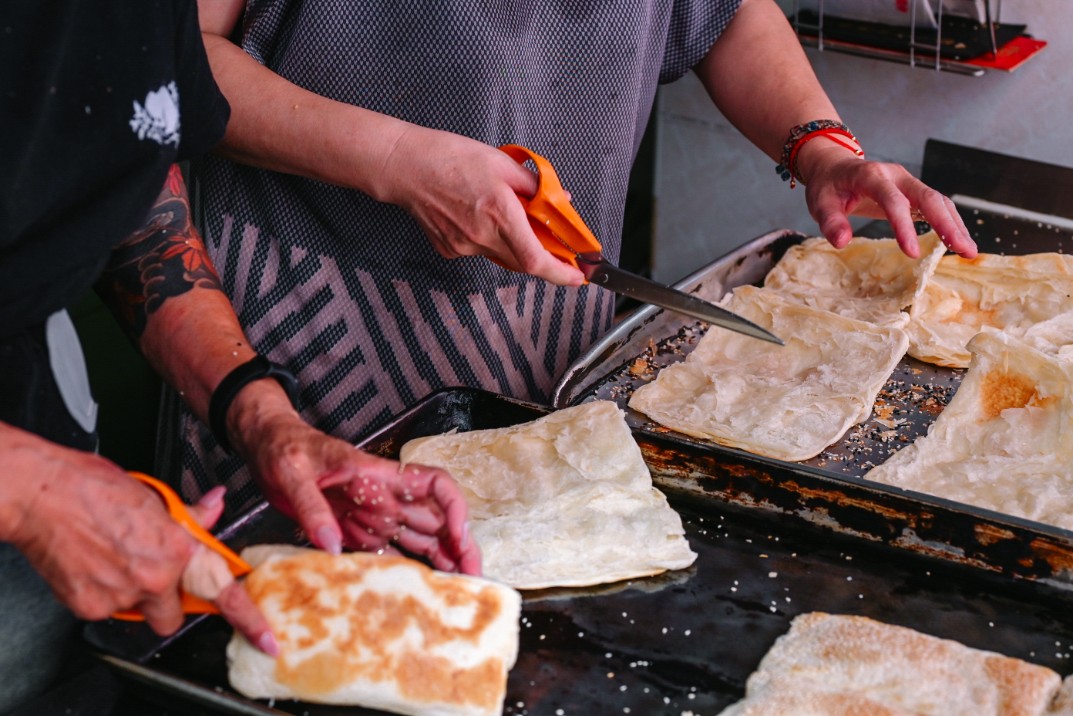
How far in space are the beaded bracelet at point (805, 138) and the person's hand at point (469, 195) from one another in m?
0.80

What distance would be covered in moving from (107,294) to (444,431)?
607 mm

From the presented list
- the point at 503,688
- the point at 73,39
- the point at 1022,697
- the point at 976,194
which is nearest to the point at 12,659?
the point at 503,688

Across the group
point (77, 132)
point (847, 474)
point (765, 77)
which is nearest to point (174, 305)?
point (77, 132)

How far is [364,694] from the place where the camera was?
4.42 feet

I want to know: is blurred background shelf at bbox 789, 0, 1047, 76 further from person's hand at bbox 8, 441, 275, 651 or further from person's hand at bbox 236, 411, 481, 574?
person's hand at bbox 8, 441, 275, 651

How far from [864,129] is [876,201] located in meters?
1.80

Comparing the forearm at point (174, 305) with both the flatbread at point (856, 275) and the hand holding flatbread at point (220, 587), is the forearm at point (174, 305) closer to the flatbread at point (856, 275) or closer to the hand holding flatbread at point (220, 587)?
the hand holding flatbread at point (220, 587)

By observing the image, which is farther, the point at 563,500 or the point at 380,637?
the point at 563,500

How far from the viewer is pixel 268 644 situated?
4.26ft

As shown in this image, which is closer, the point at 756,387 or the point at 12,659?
the point at 12,659

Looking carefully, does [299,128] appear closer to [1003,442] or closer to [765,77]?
[765,77]

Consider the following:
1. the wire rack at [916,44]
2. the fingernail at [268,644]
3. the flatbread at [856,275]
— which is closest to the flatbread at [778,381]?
the flatbread at [856,275]

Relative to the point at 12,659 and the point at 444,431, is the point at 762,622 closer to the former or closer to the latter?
the point at 444,431

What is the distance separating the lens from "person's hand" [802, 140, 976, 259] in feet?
6.89
